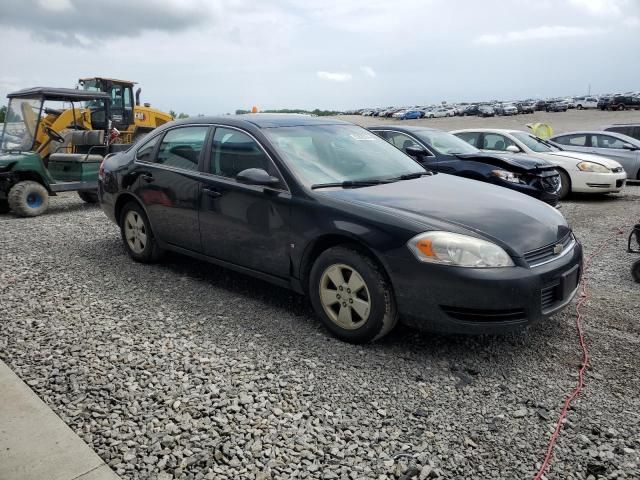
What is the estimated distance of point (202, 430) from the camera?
2.83m

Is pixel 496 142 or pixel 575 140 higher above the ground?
pixel 575 140

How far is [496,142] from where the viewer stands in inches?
426

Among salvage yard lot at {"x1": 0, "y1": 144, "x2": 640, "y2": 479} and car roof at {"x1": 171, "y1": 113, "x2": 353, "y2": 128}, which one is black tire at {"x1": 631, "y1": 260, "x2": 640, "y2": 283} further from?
car roof at {"x1": 171, "y1": 113, "x2": 353, "y2": 128}

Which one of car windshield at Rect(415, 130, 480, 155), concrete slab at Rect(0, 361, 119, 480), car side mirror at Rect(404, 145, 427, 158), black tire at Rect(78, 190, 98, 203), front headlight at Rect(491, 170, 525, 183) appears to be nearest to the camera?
concrete slab at Rect(0, 361, 119, 480)

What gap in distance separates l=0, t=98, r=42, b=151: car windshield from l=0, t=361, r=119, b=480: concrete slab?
7.70 meters

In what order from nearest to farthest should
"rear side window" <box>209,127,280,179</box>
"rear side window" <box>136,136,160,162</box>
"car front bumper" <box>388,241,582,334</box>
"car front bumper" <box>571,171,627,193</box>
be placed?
"car front bumper" <box>388,241,582,334</box> < "rear side window" <box>209,127,280,179</box> < "rear side window" <box>136,136,160,162</box> < "car front bumper" <box>571,171,627,193</box>

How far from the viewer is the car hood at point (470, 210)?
3.51 meters

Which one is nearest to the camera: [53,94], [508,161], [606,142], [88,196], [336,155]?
[336,155]

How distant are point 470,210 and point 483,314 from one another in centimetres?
76

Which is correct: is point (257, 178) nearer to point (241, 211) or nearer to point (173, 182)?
point (241, 211)

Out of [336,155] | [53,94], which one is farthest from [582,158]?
[53,94]

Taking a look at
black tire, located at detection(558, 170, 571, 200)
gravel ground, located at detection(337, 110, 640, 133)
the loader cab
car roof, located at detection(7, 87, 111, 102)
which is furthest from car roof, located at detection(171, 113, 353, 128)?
gravel ground, located at detection(337, 110, 640, 133)

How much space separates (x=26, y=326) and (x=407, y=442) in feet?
10.0

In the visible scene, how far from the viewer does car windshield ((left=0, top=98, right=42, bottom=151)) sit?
959cm
